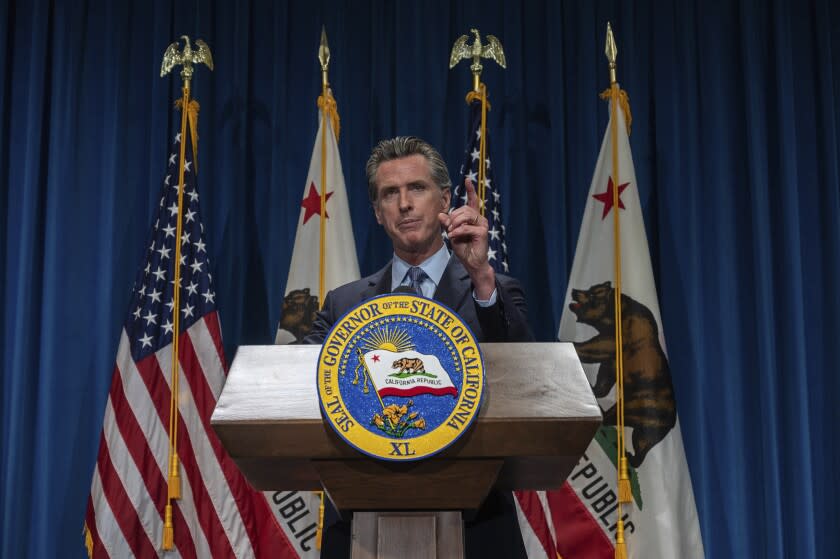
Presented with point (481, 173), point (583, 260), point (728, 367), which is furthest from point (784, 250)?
point (481, 173)

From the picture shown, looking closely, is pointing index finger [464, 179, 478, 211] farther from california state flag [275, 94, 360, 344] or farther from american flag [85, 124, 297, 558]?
american flag [85, 124, 297, 558]

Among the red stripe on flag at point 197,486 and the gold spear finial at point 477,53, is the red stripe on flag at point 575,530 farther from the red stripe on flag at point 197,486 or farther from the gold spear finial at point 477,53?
the gold spear finial at point 477,53

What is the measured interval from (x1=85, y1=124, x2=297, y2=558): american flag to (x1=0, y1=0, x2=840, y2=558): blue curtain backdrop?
0.35 meters

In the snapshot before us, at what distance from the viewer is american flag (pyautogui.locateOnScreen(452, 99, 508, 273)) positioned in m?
Result: 3.62

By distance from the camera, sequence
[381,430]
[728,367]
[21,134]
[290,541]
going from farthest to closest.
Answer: [21,134], [728,367], [290,541], [381,430]

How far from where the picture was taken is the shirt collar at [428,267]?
6.70 feet

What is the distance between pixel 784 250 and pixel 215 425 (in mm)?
3298

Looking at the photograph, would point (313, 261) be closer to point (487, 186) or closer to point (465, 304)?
point (487, 186)

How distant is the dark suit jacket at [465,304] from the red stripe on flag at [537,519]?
165cm

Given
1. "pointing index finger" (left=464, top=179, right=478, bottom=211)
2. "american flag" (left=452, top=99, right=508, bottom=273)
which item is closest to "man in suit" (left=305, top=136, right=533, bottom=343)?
"pointing index finger" (left=464, top=179, right=478, bottom=211)

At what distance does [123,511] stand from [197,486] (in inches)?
10.6

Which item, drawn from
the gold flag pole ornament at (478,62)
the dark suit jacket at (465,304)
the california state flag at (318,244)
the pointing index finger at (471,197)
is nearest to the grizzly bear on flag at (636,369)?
the gold flag pole ornament at (478,62)

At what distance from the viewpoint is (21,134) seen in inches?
163

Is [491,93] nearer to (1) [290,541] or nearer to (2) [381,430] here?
(1) [290,541]
